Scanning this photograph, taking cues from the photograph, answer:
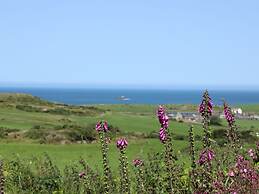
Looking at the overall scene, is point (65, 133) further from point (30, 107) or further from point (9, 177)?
point (30, 107)

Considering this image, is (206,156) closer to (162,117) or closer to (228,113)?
(162,117)

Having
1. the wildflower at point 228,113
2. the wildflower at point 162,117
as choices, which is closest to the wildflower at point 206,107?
the wildflower at point 162,117

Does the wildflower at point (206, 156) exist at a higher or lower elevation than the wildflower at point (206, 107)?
lower

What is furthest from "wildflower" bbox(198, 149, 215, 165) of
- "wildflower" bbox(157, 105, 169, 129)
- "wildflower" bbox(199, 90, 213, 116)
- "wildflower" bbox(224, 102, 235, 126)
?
"wildflower" bbox(224, 102, 235, 126)

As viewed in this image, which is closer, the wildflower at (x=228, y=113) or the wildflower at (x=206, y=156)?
the wildflower at (x=206, y=156)

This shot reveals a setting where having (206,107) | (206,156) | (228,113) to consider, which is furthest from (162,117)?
(228,113)

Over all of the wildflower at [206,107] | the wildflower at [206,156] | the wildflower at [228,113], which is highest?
the wildflower at [206,107]

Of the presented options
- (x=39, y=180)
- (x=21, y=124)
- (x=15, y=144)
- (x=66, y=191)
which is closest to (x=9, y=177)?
(x=39, y=180)

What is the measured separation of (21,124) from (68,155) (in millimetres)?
11997

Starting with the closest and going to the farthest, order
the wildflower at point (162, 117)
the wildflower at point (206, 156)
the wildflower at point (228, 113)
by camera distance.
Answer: the wildflower at point (162, 117) → the wildflower at point (206, 156) → the wildflower at point (228, 113)

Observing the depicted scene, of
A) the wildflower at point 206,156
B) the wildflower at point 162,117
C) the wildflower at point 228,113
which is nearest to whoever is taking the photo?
the wildflower at point 162,117

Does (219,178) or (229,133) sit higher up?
(229,133)

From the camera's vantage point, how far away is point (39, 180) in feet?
37.4

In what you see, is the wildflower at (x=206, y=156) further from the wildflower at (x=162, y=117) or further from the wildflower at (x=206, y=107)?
the wildflower at (x=162, y=117)
